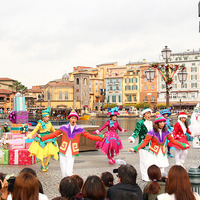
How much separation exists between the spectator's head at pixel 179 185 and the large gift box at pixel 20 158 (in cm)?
648

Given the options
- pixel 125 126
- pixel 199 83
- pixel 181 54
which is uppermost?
pixel 181 54

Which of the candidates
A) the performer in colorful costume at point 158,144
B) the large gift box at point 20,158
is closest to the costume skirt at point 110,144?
the large gift box at point 20,158

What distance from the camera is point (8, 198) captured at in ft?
11.6

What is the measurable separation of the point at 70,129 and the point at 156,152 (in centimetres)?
198

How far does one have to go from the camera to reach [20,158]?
354 inches

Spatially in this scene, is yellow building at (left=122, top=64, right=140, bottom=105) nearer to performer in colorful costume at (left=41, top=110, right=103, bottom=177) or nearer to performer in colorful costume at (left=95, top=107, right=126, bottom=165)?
performer in colorful costume at (left=95, top=107, right=126, bottom=165)

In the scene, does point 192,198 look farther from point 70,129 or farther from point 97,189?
point 70,129

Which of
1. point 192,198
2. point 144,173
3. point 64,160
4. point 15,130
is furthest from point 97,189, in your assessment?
point 15,130

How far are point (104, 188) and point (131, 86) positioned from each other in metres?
70.4

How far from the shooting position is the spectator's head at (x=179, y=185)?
3201 millimetres

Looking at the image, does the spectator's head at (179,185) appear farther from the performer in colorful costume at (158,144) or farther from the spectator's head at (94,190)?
the performer in colorful costume at (158,144)

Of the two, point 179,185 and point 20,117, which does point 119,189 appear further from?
point 20,117

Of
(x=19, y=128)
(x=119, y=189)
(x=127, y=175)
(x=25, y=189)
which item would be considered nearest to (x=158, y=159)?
(x=127, y=175)

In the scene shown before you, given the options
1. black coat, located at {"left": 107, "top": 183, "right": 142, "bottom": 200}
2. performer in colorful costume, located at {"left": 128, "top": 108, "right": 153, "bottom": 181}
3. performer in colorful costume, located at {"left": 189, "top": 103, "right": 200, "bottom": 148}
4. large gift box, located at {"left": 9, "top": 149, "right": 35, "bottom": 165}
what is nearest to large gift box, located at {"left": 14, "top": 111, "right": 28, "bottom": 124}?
large gift box, located at {"left": 9, "top": 149, "right": 35, "bottom": 165}
